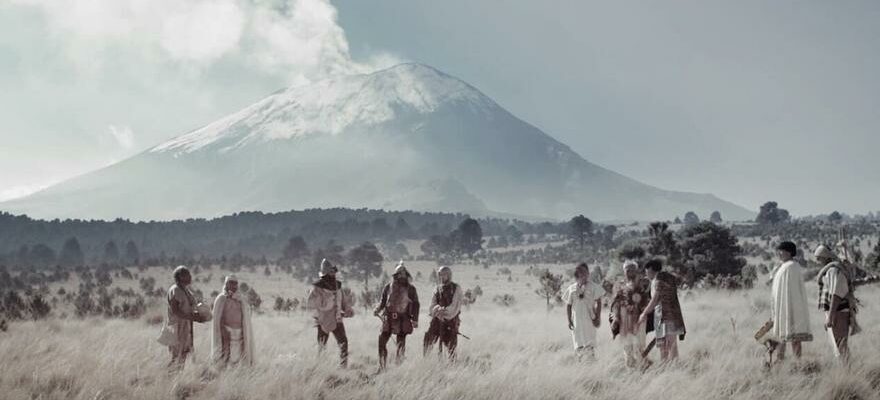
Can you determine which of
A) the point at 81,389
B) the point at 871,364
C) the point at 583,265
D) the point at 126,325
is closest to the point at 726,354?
the point at 871,364

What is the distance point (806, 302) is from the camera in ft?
27.5

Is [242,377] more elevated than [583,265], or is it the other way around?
[583,265]

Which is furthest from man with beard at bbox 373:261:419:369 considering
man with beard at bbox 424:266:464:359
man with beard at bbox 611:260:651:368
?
man with beard at bbox 611:260:651:368

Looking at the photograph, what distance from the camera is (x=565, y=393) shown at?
6.74m

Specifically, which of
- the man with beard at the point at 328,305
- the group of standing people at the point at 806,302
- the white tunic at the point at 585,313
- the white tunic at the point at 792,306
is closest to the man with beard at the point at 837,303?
the group of standing people at the point at 806,302

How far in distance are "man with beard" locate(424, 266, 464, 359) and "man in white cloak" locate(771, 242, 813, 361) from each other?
14.6 ft

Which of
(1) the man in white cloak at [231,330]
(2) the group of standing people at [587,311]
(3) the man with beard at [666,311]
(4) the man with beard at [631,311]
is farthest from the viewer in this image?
(4) the man with beard at [631,311]

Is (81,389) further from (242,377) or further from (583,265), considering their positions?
(583,265)

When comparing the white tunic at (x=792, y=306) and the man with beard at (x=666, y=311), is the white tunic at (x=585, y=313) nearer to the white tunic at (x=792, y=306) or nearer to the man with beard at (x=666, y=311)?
the man with beard at (x=666, y=311)

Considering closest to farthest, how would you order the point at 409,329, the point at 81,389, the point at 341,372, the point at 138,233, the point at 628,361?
the point at 81,389
the point at 341,372
the point at 628,361
the point at 409,329
the point at 138,233

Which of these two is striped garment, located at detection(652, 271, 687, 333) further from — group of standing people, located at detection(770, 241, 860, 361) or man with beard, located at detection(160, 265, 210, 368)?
man with beard, located at detection(160, 265, 210, 368)

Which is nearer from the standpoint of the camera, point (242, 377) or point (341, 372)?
point (242, 377)

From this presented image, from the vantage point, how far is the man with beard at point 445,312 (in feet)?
31.7

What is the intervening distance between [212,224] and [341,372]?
10965cm
